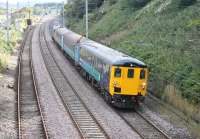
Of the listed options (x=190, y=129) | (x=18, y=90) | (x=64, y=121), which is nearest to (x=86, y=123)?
(x=64, y=121)

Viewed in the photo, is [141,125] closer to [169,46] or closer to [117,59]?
[117,59]

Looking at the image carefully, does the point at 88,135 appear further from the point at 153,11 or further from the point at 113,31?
the point at 113,31

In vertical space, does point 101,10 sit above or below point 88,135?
above

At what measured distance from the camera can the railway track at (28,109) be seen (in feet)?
65.8

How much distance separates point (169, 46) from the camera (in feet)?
105

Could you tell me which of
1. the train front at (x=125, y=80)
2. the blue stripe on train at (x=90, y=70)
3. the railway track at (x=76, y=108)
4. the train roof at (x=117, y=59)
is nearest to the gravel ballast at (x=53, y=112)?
the railway track at (x=76, y=108)

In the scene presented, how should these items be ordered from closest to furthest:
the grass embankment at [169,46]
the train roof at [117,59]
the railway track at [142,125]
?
the railway track at [142,125], the grass embankment at [169,46], the train roof at [117,59]

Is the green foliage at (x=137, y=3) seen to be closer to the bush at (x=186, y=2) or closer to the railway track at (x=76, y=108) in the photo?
the bush at (x=186, y=2)

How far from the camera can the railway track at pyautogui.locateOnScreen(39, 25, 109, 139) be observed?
66.2ft

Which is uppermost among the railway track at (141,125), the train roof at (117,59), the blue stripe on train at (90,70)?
the train roof at (117,59)

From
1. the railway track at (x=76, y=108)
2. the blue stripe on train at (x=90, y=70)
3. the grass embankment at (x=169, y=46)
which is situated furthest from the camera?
the blue stripe on train at (x=90, y=70)

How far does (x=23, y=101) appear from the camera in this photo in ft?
88.0

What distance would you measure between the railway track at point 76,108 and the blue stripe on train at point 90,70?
1.59 metres

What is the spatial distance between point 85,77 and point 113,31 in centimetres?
2076
